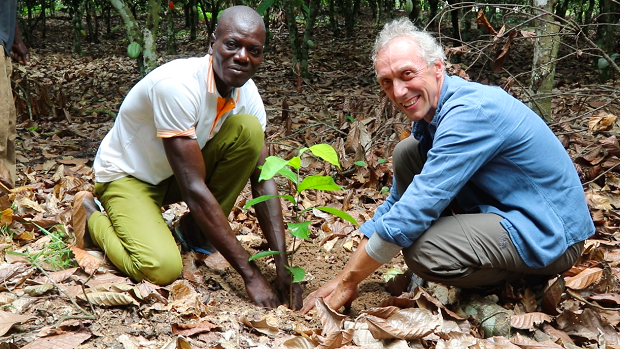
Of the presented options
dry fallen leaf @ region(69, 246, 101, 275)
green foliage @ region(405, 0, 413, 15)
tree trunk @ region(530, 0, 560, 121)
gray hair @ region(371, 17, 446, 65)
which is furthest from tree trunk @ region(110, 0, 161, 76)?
green foliage @ region(405, 0, 413, 15)

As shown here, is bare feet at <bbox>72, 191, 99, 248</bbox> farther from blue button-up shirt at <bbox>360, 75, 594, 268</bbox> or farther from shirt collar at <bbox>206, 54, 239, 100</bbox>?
blue button-up shirt at <bbox>360, 75, 594, 268</bbox>

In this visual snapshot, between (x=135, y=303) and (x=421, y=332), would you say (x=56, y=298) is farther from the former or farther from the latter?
(x=421, y=332)

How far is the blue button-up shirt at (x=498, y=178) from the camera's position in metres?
2.06

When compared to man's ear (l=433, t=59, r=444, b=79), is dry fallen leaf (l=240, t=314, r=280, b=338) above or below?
below

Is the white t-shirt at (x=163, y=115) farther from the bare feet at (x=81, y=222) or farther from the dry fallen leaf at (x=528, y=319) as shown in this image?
the dry fallen leaf at (x=528, y=319)

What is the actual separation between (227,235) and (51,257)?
984 mm

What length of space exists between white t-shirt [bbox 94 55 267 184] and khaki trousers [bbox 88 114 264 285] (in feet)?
0.23

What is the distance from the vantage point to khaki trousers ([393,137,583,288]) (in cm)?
217

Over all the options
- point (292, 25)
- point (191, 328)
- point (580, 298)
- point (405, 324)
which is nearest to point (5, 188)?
point (191, 328)

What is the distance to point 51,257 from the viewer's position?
2.84 m

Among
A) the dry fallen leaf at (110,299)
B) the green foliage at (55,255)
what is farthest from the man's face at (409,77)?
the green foliage at (55,255)

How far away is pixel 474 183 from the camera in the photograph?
2.32 metres

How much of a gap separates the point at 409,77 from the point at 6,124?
3.16 m

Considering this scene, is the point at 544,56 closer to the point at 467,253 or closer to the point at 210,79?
the point at 467,253
